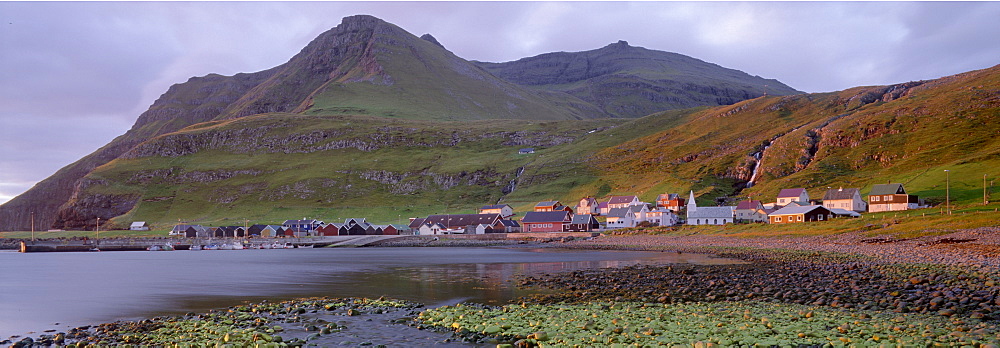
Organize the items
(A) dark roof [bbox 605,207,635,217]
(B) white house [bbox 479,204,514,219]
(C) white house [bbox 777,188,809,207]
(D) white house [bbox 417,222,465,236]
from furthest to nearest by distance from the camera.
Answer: (B) white house [bbox 479,204,514,219], (D) white house [bbox 417,222,465,236], (A) dark roof [bbox 605,207,635,217], (C) white house [bbox 777,188,809,207]

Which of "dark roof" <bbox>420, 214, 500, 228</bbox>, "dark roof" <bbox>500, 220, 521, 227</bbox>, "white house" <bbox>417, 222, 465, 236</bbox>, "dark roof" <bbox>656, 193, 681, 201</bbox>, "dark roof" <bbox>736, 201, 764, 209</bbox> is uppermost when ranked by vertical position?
"dark roof" <bbox>656, 193, 681, 201</bbox>

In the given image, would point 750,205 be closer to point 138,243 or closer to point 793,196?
point 793,196

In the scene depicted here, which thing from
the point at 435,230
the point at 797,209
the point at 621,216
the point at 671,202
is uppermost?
the point at 671,202

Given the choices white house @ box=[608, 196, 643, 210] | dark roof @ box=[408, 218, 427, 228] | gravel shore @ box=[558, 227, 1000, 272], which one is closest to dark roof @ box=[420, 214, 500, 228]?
dark roof @ box=[408, 218, 427, 228]

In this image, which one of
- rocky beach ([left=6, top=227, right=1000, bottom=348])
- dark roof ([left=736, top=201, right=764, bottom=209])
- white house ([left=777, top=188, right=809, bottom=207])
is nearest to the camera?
rocky beach ([left=6, top=227, right=1000, bottom=348])

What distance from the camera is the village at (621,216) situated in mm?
Result: 114875

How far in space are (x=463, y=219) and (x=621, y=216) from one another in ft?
132

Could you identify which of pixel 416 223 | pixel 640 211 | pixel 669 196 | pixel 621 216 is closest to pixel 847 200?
pixel 669 196

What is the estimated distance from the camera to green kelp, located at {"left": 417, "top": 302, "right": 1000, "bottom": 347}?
18.6 metres

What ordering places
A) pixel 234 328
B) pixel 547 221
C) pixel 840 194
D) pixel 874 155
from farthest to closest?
pixel 874 155 → pixel 547 221 → pixel 840 194 → pixel 234 328

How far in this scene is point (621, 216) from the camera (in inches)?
5463

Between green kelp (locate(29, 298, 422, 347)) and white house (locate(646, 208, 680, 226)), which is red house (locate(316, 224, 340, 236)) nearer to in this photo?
white house (locate(646, 208, 680, 226))

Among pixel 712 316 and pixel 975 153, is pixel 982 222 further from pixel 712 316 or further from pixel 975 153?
pixel 975 153

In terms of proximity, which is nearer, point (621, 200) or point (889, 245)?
point (889, 245)
